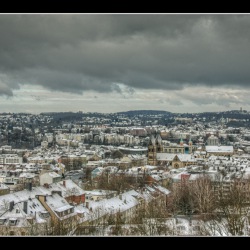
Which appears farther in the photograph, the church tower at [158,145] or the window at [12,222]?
the church tower at [158,145]

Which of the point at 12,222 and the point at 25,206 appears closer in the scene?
the point at 12,222

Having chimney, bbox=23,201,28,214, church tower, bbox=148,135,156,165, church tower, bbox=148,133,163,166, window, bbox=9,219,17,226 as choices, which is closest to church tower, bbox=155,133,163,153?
church tower, bbox=148,133,163,166

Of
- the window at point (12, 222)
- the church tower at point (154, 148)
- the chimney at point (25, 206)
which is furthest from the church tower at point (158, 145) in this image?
the window at point (12, 222)

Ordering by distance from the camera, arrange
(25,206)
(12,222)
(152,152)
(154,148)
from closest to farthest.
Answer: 1. (12,222)
2. (25,206)
3. (152,152)
4. (154,148)

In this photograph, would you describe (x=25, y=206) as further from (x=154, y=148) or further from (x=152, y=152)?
(x=154, y=148)

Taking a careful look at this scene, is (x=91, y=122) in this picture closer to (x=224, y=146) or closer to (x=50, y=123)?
(x=50, y=123)

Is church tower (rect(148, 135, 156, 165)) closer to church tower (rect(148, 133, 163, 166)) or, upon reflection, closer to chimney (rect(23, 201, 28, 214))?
church tower (rect(148, 133, 163, 166))

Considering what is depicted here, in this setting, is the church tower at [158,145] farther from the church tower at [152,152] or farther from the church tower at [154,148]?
the church tower at [152,152]

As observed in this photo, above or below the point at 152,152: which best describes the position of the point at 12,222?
above

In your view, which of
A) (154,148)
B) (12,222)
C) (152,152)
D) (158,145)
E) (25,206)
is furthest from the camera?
(158,145)

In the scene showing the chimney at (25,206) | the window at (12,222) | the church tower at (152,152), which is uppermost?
the window at (12,222)

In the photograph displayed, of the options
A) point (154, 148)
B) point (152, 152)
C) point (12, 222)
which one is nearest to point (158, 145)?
point (154, 148)
